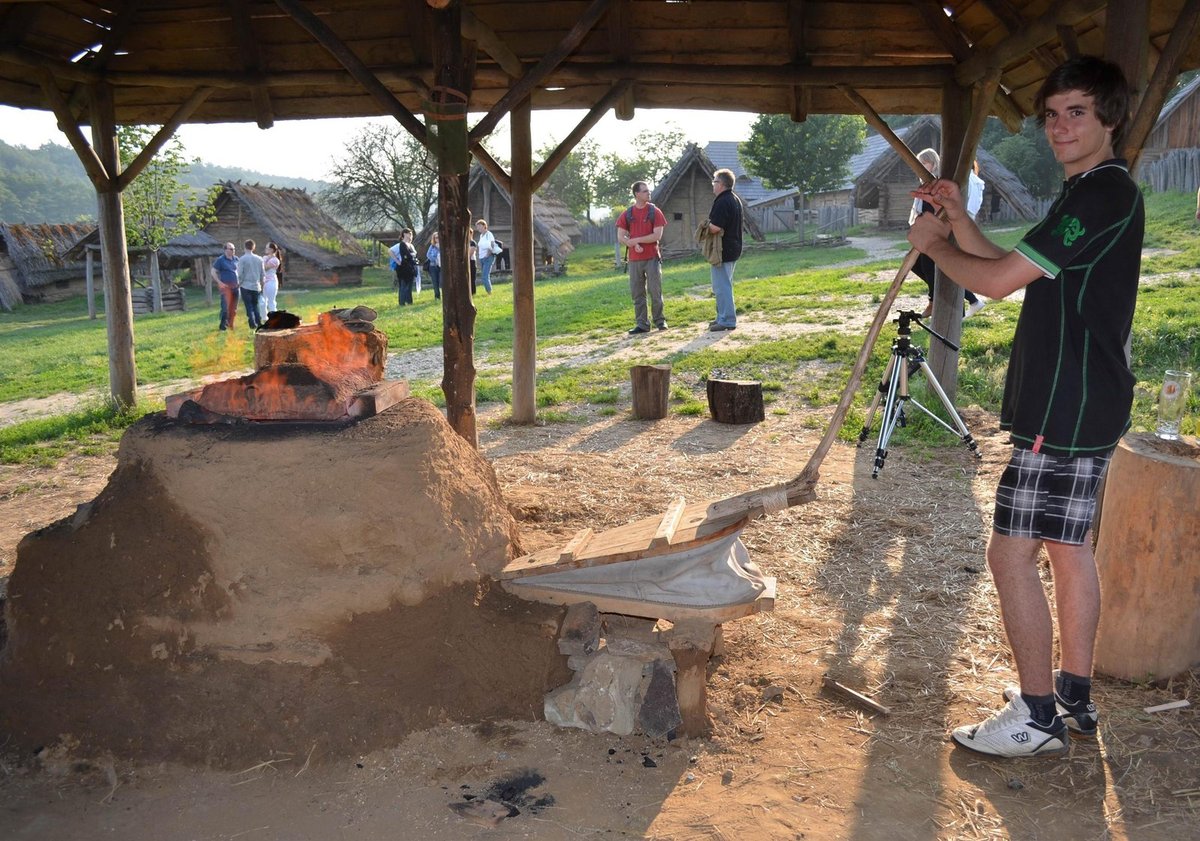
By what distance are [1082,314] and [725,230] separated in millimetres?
9455

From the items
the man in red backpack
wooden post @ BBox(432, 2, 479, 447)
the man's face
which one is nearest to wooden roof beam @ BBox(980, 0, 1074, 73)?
wooden post @ BBox(432, 2, 479, 447)

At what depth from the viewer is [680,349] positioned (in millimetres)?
11500

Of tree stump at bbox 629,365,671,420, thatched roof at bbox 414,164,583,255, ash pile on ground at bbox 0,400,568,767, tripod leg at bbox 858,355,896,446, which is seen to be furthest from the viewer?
thatched roof at bbox 414,164,583,255

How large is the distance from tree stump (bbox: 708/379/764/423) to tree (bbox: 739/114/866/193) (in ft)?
92.5

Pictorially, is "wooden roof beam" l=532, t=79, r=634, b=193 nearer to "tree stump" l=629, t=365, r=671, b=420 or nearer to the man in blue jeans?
"tree stump" l=629, t=365, r=671, b=420

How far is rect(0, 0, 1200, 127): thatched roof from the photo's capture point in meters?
7.66

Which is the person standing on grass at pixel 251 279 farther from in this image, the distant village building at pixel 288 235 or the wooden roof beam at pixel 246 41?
the distant village building at pixel 288 235

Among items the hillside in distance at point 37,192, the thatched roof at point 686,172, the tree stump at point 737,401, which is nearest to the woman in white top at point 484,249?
the thatched roof at point 686,172

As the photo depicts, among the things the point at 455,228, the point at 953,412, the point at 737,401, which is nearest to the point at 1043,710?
the point at 953,412

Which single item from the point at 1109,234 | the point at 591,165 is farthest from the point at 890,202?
the point at 591,165

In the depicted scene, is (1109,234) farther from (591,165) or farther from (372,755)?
(591,165)

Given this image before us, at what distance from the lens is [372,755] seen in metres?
3.23

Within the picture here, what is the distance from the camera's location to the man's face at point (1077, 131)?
2.85 metres

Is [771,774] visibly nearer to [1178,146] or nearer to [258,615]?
[258,615]
